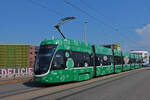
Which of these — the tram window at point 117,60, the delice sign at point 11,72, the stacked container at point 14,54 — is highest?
the stacked container at point 14,54

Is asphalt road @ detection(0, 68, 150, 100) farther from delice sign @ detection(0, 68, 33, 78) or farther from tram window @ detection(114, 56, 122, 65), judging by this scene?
tram window @ detection(114, 56, 122, 65)

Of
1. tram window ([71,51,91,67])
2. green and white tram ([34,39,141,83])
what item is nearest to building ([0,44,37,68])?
green and white tram ([34,39,141,83])

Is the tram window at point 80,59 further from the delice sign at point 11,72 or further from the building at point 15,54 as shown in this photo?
the building at point 15,54

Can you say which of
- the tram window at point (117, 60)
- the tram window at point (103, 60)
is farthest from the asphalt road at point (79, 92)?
the tram window at point (117, 60)

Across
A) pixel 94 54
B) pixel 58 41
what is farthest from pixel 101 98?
pixel 94 54

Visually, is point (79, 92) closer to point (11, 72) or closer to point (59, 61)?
point (59, 61)

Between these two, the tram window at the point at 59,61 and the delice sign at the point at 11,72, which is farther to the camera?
the delice sign at the point at 11,72

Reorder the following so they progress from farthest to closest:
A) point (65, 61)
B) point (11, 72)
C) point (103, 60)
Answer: point (11, 72)
point (103, 60)
point (65, 61)

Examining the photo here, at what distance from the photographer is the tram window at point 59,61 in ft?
40.5

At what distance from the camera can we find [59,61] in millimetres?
12727

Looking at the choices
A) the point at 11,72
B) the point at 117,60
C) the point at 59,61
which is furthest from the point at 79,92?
the point at 117,60

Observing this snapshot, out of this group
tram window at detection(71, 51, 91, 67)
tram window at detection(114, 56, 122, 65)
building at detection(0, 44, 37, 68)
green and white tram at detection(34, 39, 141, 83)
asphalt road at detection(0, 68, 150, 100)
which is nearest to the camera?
asphalt road at detection(0, 68, 150, 100)

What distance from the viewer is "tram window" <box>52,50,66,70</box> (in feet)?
40.5

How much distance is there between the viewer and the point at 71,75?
13.7 meters
